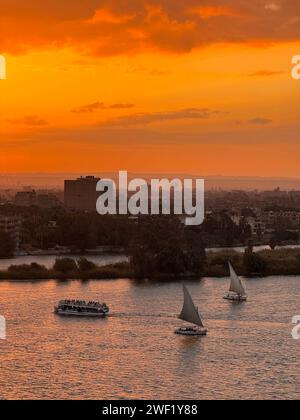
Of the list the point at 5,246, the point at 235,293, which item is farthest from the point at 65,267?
the point at 5,246

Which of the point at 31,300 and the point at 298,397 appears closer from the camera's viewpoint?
the point at 298,397

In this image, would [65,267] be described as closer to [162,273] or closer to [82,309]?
[162,273]

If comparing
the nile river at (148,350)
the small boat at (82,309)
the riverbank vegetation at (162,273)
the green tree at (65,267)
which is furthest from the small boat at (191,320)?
the green tree at (65,267)

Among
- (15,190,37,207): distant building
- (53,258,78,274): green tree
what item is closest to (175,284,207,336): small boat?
(53,258,78,274): green tree

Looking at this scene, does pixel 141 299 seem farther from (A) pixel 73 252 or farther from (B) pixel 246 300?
(A) pixel 73 252

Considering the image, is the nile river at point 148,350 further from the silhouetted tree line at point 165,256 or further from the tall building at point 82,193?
the tall building at point 82,193
